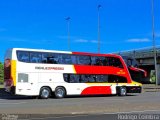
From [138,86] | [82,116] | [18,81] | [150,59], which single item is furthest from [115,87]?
[150,59]

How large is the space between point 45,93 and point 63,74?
228 centimetres

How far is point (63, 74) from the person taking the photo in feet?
111

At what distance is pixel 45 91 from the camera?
32.8m

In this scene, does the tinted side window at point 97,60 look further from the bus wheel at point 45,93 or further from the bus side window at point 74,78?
the bus wheel at point 45,93

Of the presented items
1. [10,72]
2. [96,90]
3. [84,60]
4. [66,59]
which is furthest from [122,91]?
[10,72]

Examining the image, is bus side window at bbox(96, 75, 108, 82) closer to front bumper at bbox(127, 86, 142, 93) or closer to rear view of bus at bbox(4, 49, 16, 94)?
front bumper at bbox(127, 86, 142, 93)

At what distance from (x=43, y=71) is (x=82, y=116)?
1642 cm

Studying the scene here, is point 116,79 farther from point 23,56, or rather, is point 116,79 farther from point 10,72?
point 10,72

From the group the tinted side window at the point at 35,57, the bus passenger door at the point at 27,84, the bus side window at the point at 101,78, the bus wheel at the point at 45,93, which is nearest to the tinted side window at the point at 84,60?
the bus side window at the point at 101,78

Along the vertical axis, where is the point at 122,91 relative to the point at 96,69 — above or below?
below

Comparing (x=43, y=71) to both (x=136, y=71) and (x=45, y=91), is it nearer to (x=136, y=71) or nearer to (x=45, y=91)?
(x=45, y=91)

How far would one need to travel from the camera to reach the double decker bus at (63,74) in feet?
102

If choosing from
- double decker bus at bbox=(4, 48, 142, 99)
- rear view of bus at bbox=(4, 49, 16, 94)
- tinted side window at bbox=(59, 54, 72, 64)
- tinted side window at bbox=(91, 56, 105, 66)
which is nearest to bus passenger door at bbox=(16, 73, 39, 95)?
double decker bus at bbox=(4, 48, 142, 99)

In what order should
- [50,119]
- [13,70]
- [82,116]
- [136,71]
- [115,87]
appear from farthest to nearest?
[136,71]
[115,87]
[13,70]
[82,116]
[50,119]
